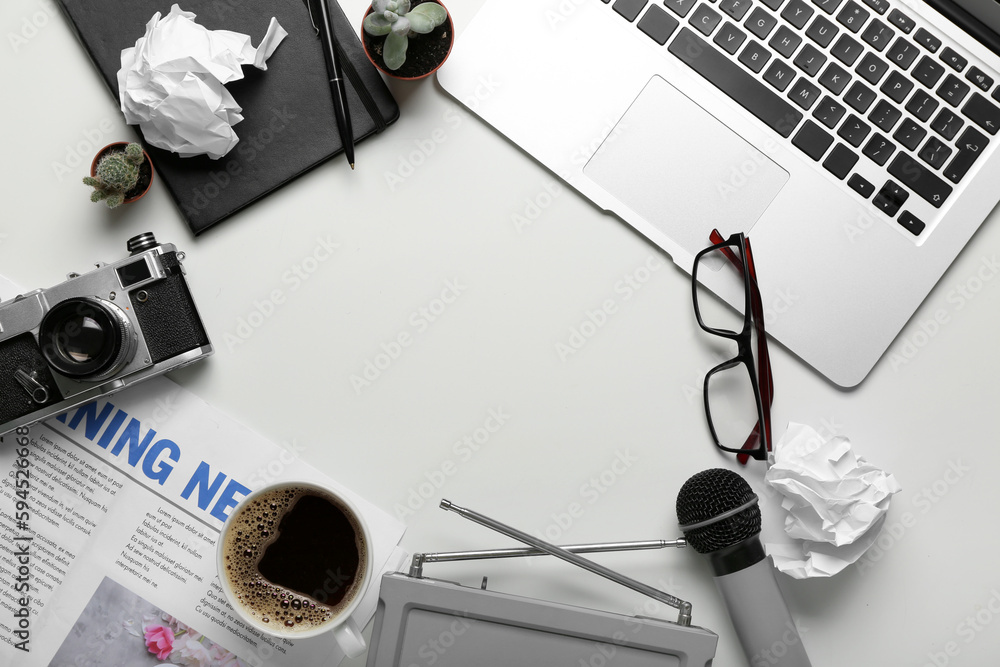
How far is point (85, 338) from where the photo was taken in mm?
697

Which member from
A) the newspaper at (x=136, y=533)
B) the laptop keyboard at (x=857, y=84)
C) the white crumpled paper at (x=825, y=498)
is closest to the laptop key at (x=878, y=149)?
the laptop keyboard at (x=857, y=84)

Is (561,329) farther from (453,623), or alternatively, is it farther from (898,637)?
(898,637)

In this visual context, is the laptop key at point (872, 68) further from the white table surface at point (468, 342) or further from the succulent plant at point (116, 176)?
the succulent plant at point (116, 176)

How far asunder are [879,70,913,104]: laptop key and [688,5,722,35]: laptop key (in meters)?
0.20

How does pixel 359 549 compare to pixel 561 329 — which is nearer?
pixel 359 549

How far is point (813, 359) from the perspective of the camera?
751 mm

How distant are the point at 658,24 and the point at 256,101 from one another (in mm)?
471

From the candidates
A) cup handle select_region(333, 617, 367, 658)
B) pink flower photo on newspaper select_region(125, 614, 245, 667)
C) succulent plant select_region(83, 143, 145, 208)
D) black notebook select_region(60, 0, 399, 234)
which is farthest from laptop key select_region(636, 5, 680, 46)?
pink flower photo on newspaper select_region(125, 614, 245, 667)

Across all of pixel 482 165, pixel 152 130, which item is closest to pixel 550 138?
pixel 482 165

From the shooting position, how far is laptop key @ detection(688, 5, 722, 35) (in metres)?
0.72

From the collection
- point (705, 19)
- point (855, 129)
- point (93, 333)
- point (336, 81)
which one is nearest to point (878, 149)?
point (855, 129)

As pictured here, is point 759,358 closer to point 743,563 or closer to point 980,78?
point 743,563

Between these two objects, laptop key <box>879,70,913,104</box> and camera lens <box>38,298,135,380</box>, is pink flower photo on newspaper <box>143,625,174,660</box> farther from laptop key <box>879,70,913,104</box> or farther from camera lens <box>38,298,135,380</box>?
laptop key <box>879,70,913,104</box>

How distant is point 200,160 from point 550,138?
405mm
